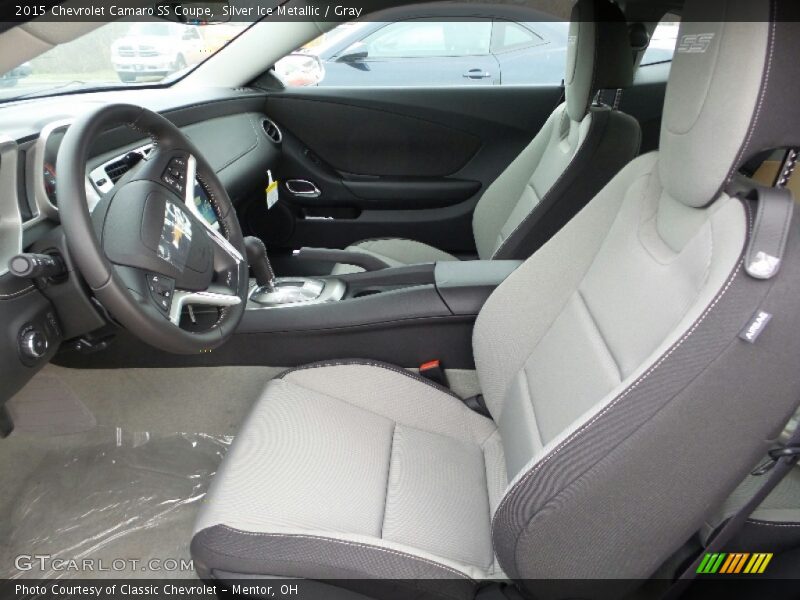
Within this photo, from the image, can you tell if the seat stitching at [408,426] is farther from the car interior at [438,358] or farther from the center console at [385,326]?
the center console at [385,326]

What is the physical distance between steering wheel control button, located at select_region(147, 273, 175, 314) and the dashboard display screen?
223 mm

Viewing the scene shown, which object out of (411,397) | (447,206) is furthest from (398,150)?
(411,397)

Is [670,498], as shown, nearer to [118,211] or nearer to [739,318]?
[739,318]

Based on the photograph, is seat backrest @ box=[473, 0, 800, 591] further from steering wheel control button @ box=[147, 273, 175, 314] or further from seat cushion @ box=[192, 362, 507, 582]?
steering wheel control button @ box=[147, 273, 175, 314]

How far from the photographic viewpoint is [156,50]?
1837 mm

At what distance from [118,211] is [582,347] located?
0.72 m

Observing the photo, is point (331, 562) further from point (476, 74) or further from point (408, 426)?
point (476, 74)

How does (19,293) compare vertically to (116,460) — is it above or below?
above

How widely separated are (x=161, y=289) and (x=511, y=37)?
69.6 inches

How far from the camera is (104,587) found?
1.25m

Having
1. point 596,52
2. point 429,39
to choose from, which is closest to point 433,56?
point 429,39

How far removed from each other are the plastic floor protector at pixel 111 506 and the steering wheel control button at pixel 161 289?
0.57 meters

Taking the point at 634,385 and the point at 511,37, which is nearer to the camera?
the point at 634,385

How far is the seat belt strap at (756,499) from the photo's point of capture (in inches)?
28.5
